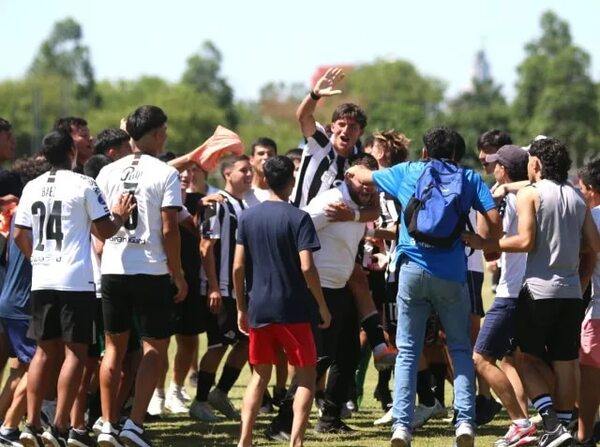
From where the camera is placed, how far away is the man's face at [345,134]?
1084 cm

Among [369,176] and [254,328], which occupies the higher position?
[369,176]

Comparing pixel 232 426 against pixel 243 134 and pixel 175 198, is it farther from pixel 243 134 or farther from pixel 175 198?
pixel 243 134

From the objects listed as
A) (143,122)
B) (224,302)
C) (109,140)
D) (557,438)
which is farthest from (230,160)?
(557,438)

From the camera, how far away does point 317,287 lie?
955 centimetres

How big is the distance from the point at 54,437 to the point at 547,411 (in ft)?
11.6

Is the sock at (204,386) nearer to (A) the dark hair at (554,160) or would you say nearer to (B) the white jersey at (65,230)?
(B) the white jersey at (65,230)

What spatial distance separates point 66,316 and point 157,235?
88cm

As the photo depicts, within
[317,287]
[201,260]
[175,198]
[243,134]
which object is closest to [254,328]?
[317,287]

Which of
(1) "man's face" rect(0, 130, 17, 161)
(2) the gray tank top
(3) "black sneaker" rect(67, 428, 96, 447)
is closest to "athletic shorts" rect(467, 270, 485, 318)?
(2) the gray tank top

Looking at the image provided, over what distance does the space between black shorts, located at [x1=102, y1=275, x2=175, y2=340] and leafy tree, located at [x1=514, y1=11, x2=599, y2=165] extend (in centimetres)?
8567

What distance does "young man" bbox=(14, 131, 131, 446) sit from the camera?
32.1ft

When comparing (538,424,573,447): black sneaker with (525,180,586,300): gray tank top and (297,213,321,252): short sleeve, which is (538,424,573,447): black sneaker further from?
(297,213,321,252): short sleeve

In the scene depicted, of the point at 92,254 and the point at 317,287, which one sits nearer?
the point at 317,287

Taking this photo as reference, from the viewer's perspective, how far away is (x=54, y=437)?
9.74 m
